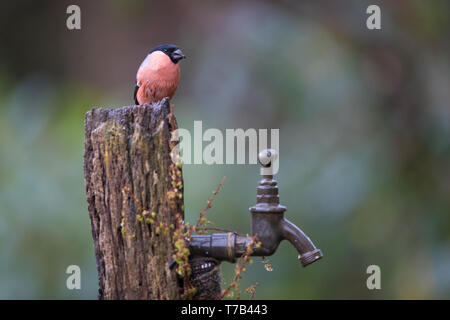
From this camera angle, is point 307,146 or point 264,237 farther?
point 307,146

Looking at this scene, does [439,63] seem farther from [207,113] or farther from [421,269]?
[207,113]

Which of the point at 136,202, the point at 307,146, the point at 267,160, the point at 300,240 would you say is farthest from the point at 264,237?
the point at 307,146

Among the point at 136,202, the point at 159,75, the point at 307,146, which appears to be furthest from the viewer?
the point at 307,146

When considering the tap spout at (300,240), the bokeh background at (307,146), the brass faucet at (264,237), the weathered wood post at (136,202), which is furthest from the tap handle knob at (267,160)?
the bokeh background at (307,146)

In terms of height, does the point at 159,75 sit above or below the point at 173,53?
below

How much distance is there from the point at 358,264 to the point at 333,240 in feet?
0.84

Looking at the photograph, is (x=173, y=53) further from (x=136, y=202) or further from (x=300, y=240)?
(x=300, y=240)

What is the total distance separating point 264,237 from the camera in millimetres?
1555

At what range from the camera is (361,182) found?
3.30m

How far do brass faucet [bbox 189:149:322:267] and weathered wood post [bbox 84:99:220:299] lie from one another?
13 cm

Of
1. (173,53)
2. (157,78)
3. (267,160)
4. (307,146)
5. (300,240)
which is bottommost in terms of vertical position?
(300,240)

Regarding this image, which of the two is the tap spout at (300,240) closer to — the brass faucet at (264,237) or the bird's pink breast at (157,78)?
the brass faucet at (264,237)

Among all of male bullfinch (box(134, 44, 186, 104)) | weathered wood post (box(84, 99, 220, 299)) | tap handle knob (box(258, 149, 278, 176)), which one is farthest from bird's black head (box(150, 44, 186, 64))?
tap handle knob (box(258, 149, 278, 176))

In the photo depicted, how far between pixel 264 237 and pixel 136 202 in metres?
0.42
